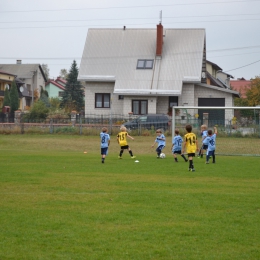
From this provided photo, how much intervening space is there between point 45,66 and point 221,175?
13163 centimetres

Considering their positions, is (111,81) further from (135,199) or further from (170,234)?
(170,234)

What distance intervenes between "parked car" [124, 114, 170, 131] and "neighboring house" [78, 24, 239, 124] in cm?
734

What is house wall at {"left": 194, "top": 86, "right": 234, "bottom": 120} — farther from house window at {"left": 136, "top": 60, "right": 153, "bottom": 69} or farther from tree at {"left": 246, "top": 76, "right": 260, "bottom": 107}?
tree at {"left": 246, "top": 76, "right": 260, "bottom": 107}

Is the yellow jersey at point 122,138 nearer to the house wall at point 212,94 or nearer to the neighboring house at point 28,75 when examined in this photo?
the house wall at point 212,94

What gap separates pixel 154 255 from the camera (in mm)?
7871

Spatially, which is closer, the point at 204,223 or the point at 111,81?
the point at 204,223

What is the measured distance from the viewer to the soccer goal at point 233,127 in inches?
1232

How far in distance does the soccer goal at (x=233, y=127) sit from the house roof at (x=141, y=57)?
54.9 feet

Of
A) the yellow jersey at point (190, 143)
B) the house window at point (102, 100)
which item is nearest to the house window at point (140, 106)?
the house window at point (102, 100)

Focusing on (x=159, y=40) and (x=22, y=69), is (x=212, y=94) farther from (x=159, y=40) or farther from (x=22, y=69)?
(x=22, y=69)

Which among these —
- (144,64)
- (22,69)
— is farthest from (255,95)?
(22,69)

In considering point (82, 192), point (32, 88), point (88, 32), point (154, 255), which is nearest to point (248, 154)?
point (82, 192)

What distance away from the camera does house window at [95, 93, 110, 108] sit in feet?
176

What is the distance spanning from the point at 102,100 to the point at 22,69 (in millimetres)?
42965
